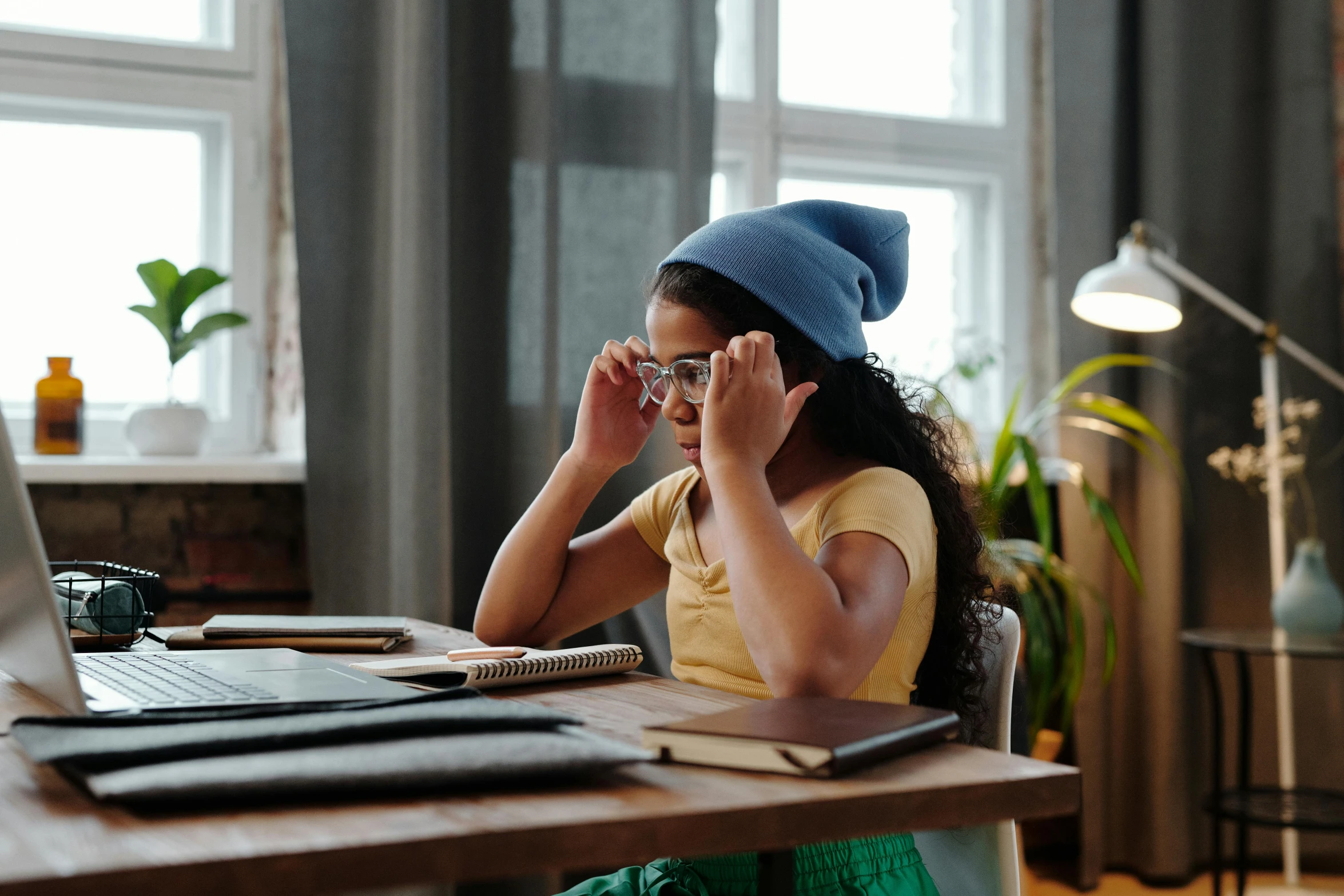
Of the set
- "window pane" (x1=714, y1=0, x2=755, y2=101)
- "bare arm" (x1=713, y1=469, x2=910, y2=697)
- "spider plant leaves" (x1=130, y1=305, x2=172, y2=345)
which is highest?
"window pane" (x1=714, y1=0, x2=755, y2=101)

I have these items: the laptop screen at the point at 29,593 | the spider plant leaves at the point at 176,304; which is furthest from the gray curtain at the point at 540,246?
the laptop screen at the point at 29,593

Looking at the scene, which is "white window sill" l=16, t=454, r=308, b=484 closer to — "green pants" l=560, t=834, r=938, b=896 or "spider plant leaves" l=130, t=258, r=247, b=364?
"spider plant leaves" l=130, t=258, r=247, b=364

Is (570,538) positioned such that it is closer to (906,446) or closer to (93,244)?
(906,446)

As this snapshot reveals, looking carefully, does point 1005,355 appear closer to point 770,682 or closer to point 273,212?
point 273,212

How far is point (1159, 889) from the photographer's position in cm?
277

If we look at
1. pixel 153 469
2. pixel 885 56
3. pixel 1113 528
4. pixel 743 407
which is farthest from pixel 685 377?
pixel 885 56

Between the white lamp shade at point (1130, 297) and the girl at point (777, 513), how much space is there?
4.22ft

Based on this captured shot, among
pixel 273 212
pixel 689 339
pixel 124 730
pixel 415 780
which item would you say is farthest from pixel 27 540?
pixel 273 212

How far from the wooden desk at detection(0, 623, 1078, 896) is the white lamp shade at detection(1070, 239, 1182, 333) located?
1954 millimetres

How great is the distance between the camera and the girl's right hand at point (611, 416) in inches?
56.2

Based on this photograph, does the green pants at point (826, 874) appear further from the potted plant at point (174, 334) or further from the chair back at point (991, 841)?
the potted plant at point (174, 334)

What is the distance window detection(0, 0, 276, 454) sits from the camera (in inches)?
91.7

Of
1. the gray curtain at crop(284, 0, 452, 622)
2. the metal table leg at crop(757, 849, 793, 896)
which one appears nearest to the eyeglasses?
the metal table leg at crop(757, 849, 793, 896)

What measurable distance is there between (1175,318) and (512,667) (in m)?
2.00
